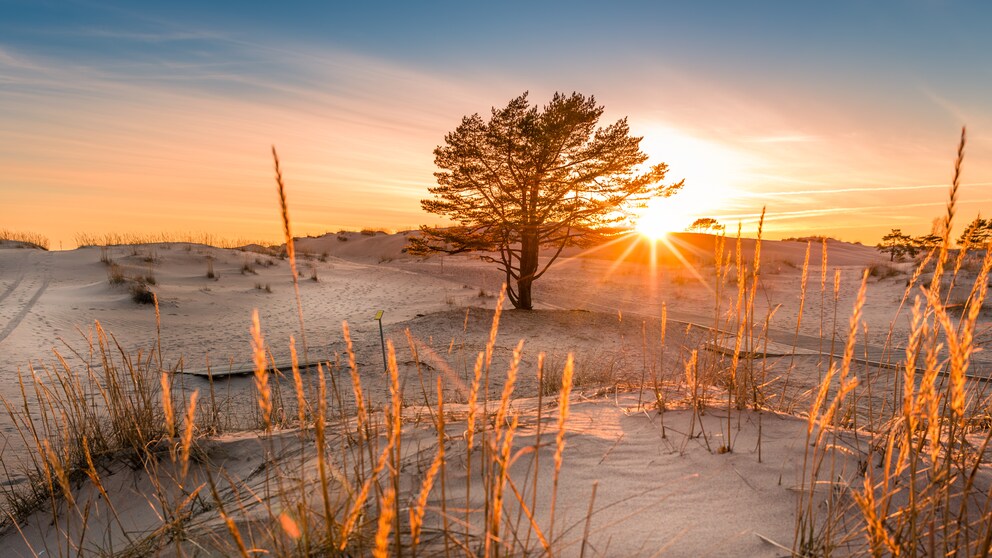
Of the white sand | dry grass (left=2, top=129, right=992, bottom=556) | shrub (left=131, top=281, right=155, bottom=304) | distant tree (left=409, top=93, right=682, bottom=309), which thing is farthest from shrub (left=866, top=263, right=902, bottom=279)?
shrub (left=131, top=281, right=155, bottom=304)

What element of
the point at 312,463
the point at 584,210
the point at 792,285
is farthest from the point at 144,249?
the point at 792,285

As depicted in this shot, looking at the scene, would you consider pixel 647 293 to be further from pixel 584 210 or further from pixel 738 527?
pixel 738 527

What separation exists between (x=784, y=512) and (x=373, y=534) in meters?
1.65

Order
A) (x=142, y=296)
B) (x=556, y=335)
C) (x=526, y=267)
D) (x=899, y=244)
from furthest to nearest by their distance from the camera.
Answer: (x=899, y=244), (x=526, y=267), (x=142, y=296), (x=556, y=335)

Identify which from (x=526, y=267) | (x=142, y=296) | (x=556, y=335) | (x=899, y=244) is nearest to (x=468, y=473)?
(x=556, y=335)

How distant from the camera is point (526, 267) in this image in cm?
1438

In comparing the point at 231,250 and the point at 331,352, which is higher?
the point at 231,250

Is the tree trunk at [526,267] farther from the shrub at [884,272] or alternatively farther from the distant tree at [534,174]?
the shrub at [884,272]

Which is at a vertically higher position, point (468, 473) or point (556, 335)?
point (468, 473)

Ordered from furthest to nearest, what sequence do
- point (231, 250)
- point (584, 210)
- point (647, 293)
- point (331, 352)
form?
point (231, 250) < point (647, 293) < point (584, 210) < point (331, 352)

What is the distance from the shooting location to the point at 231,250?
79.3 feet

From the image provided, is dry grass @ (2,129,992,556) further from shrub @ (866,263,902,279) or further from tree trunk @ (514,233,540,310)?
shrub @ (866,263,902,279)

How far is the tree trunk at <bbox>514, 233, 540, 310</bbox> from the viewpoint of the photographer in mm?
14078

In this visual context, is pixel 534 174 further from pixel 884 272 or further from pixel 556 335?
pixel 884 272
